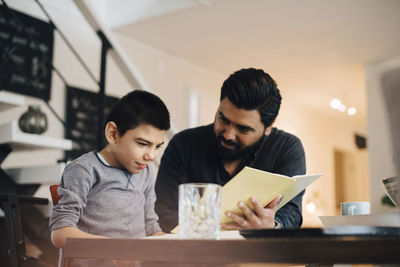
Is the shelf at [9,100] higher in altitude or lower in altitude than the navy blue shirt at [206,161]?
higher

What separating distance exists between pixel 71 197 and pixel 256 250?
685 millimetres

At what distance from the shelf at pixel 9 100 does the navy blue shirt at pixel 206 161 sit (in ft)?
3.57

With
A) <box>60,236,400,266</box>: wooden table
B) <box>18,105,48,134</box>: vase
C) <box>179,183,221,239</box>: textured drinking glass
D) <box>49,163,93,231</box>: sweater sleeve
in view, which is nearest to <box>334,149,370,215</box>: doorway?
<box>18,105,48,134</box>: vase

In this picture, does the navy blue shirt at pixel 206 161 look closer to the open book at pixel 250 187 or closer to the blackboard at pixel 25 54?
the open book at pixel 250 187

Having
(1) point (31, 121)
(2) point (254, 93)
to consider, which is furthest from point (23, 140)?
(2) point (254, 93)

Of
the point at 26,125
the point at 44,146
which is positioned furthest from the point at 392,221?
the point at 26,125

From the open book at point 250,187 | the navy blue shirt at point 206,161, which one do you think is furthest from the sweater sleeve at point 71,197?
the navy blue shirt at point 206,161

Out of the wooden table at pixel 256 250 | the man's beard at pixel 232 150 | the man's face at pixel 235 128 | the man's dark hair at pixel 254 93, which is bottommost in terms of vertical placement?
the wooden table at pixel 256 250

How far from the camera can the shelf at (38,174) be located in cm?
273

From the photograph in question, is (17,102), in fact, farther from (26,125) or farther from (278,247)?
(278,247)

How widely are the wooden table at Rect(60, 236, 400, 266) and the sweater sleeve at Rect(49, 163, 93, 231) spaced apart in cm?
42

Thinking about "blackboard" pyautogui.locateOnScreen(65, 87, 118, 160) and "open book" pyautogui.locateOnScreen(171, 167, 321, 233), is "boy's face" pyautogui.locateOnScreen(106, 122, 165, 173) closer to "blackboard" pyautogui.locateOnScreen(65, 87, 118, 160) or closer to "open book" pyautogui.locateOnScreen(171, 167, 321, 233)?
"open book" pyautogui.locateOnScreen(171, 167, 321, 233)

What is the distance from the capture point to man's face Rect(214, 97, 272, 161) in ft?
5.41

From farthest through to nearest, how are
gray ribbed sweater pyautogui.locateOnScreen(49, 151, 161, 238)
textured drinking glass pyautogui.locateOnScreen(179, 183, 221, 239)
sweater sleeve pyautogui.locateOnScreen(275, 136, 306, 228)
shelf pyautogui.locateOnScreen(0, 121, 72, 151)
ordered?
shelf pyautogui.locateOnScreen(0, 121, 72, 151)
sweater sleeve pyautogui.locateOnScreen(275, 136, 306, 228)
gray ribbed sweater pyautogui.locateOnScreen(49, 151, 161, 238)
textured drinking glass pyautogui.locateOnScreen(179, 183, 221, 239)
